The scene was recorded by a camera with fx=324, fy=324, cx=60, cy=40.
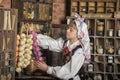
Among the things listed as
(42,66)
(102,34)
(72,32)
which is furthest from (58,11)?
(42,66)

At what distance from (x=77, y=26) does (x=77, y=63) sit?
1.35 ft

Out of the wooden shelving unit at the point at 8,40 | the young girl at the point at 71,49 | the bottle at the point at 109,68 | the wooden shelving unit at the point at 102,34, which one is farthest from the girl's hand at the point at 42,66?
the bottle at the point at 109,68

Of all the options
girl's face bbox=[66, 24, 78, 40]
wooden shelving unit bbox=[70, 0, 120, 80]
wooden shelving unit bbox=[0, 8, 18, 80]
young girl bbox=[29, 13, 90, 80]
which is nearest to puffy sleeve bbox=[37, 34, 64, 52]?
young girl bbox=[29, 13, 90, 80]

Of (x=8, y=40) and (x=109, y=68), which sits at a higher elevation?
(x=8, y=40)

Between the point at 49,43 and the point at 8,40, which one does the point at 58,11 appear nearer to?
the point at 8,40

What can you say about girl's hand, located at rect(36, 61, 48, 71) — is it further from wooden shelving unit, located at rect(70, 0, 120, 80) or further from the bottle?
the bottle

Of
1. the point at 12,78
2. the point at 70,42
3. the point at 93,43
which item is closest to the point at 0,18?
the point at 12,78

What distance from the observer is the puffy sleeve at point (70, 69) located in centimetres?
337

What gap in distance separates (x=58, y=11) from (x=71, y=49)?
294 cm

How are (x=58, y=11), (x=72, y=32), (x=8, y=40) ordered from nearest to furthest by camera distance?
(x=72, y=32) < (x=8, y=40) < (x=58, y=11)

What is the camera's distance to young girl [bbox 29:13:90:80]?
3379 mm

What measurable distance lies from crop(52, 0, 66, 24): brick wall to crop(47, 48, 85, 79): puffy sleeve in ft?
9.78

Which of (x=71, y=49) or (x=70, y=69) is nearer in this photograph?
(x=70, y=69)

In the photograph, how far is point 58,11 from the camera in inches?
250
